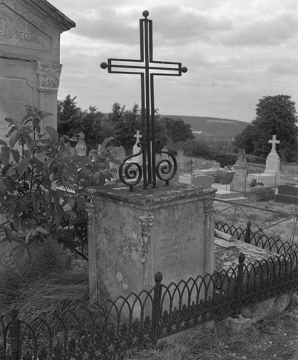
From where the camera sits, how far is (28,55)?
5516 mm

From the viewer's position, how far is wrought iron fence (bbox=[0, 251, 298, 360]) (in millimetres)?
3459

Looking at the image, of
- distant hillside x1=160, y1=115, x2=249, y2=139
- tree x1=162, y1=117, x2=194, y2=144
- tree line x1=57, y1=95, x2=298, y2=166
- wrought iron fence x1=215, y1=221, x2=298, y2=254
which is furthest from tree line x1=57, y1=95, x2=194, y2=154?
distant hillside x1=160, y1=115, x2=249, y2=139

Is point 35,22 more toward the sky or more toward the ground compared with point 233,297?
more toward the sky

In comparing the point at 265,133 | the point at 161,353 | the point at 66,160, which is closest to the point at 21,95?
the point at 66,160

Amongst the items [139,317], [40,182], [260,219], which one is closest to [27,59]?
[40,182]

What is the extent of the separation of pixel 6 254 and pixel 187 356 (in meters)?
2.87

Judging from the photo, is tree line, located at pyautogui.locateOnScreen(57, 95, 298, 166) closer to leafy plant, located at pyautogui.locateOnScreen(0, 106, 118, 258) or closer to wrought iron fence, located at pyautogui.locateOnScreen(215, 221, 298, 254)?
wrought iron fence, located at pyautogui.locateOnScreen(215, 221, 298, 254)

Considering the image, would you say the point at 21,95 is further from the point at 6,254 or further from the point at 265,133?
the point at 265,133

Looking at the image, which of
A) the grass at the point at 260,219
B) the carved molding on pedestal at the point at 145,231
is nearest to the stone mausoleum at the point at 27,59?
the carved molding on pedestal at the point at 145,231

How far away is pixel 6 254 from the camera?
563 centimetres

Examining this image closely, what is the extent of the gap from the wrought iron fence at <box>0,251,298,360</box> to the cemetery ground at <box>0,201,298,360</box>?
0.13 metres

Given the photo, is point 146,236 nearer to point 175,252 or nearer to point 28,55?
point 175,252

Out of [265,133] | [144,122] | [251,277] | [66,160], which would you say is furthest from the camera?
[265,133]

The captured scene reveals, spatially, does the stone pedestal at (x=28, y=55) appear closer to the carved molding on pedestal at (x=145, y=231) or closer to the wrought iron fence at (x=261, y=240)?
the carved molding on pedestal at (x=145, y=231)
